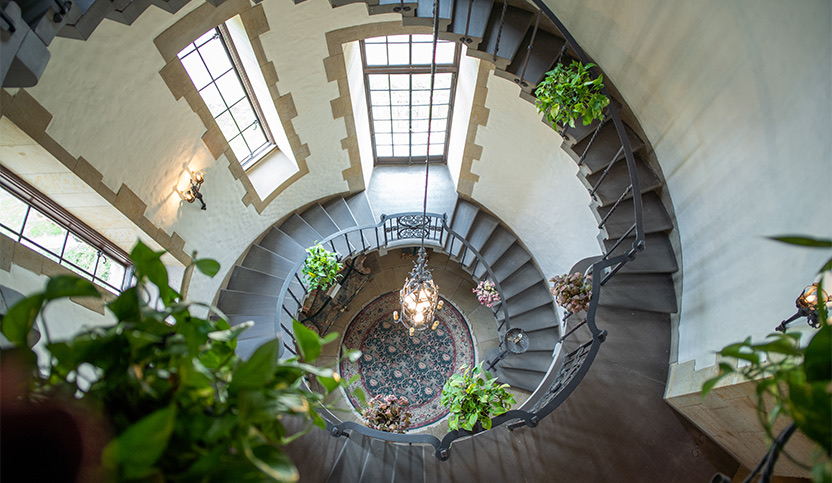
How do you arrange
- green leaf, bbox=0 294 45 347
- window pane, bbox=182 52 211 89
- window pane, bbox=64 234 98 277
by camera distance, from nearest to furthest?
green leaf, bbox=0 294 45 347 → window pane, bbox=64 234 98 277 → window pane, bbox=182 52 211 89

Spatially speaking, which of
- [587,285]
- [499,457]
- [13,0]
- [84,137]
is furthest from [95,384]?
[587,285]

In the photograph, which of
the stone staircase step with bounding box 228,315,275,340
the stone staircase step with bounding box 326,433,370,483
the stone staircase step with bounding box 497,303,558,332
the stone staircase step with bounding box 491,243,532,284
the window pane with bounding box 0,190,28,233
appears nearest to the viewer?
the window pane with bounding box 0,190,28,233

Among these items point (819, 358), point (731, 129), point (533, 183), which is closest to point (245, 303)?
point (533, 183)

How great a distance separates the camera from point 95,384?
854mm

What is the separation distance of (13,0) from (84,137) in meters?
1.32

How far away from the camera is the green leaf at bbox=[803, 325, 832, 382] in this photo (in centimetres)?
84

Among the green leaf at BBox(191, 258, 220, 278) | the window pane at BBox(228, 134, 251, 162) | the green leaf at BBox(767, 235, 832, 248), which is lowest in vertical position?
the green leaf at BBox(767, 235, 832, 248)

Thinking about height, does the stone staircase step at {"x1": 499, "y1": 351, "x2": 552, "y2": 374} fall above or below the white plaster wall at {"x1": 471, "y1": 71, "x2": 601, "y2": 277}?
below

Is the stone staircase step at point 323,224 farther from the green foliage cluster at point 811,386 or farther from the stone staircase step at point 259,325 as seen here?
the green foliage cluster at point 811,386

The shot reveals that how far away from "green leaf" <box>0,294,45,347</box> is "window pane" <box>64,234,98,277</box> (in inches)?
113

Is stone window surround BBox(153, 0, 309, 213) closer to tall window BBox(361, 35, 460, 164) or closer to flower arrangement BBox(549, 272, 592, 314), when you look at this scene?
tall window BBox(361, 35, 460, 164)

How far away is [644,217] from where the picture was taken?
3607 millimetres

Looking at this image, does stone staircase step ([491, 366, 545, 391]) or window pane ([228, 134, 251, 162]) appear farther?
stone staircase step ([491, 366, 545, 391])

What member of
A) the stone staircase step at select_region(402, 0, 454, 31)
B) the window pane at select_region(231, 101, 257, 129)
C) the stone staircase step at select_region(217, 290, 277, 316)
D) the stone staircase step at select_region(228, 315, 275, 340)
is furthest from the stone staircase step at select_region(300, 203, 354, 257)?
the stone staircase step at select_region(402, 0, 454, 31)
